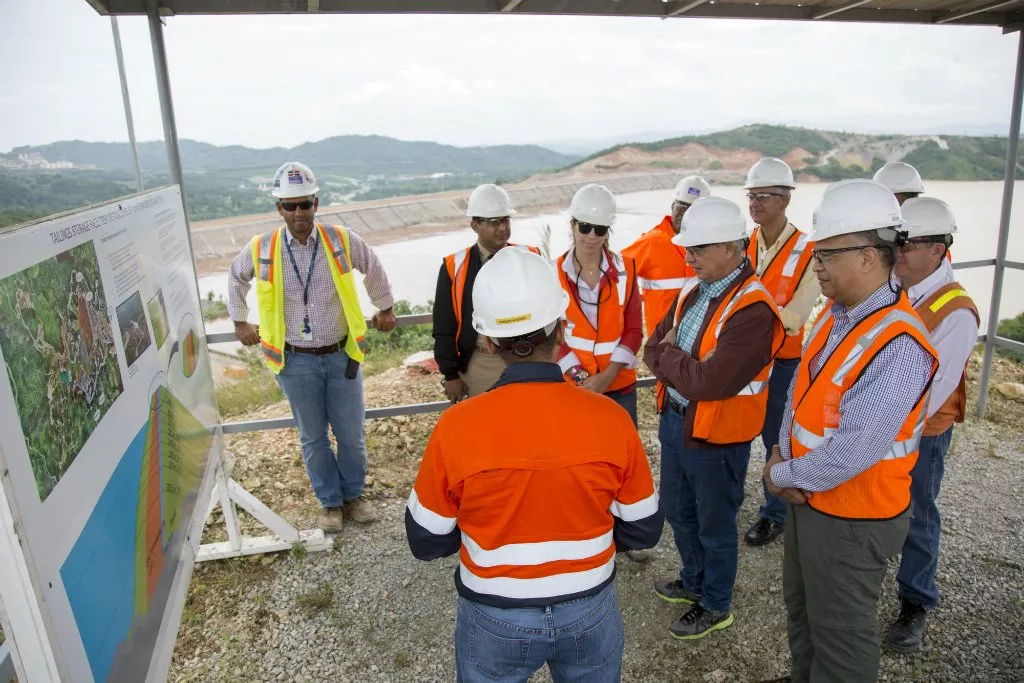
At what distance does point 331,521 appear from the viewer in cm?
426

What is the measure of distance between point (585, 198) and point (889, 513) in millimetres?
2189

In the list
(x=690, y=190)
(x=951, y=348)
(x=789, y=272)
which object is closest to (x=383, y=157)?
(x=690, y=190)

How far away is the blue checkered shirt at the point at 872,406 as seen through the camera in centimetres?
215

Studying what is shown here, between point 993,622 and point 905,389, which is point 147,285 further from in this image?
point 993,622

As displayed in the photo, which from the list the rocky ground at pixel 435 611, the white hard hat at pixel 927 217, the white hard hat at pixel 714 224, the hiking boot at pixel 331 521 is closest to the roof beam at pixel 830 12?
the white hard hat at pixel 927 217

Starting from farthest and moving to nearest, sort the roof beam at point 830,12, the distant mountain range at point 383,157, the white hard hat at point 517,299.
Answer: the distant mountain range at point 383,157, the roof beam at point 830,12, the white hard hat at point 517,299

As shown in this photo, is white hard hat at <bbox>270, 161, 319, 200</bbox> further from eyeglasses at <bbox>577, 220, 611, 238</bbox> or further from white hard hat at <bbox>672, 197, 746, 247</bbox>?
white hard hat at <bbox>672, 197, 746, 247</bbox>

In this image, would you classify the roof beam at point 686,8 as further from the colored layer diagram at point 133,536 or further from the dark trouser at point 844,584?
the colored layer diagram at point 133,536

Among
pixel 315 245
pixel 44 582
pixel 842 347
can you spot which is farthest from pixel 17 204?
pixel 842 347

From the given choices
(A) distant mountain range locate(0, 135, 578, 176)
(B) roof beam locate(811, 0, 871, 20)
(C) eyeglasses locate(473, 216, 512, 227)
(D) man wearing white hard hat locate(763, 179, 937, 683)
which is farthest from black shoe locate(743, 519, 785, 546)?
(A) distant mountain range locate(0, 135, 578, 176)

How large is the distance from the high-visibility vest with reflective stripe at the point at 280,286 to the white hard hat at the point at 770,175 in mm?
2614

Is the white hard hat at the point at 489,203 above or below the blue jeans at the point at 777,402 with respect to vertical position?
above

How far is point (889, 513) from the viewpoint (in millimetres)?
2295

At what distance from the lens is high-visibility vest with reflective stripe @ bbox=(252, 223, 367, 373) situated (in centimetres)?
388
